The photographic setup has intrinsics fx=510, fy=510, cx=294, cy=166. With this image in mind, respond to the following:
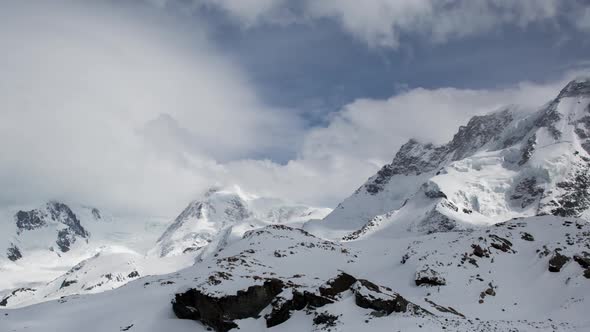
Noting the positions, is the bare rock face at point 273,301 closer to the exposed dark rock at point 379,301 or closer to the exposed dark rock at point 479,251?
the exposed dark rock at point 379,301

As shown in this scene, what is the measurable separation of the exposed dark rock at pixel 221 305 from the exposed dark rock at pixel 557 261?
3277 centimetres

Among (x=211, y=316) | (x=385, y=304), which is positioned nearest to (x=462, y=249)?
(x=385, y=304)

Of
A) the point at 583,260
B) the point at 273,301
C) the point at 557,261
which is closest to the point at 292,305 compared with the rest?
the point at 273,301

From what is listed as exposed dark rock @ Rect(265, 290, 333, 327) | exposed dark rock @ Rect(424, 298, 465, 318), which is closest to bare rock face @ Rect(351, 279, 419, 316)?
exposed dark rock @ Rect(265, 290, 333, 327)

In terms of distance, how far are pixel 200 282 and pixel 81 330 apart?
9.92 m

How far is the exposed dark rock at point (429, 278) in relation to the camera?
180 feet

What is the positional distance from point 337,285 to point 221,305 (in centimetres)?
935

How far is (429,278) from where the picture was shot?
55812 mm

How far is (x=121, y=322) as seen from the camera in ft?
135

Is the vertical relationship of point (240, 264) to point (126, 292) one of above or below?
above

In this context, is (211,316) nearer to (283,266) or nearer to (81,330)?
(81,330)

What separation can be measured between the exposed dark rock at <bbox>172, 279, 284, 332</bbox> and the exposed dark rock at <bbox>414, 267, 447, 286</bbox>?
2101 cm

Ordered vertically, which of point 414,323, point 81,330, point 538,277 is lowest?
point 81,330

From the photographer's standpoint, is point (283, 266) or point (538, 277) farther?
point (283, 266)
